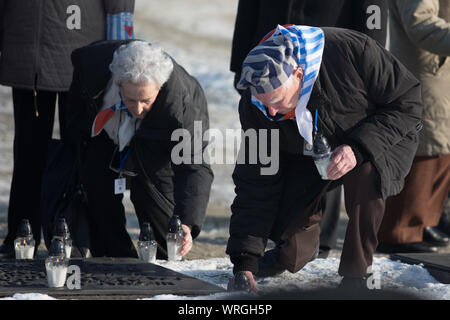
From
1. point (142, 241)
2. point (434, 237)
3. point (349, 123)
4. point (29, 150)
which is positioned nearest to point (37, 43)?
point (29, 150)

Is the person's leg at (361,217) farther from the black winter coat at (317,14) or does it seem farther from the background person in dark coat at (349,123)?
the black winter coat at (317,14)

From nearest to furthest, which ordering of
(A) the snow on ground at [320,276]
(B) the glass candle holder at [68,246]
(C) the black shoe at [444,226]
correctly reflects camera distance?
(A) the snow on ground at [320,276]
(B) the glass candle holder at [68,246]
(C) the black shoe at [444,226]

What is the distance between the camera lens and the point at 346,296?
377 centimetres

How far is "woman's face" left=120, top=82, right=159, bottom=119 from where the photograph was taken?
4906 millimetres

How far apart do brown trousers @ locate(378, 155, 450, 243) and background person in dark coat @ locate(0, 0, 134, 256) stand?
192cm

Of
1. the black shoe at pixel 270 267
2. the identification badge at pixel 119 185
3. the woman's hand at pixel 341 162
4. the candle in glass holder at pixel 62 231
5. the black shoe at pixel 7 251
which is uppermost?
the woman's hand at pixel 341 162

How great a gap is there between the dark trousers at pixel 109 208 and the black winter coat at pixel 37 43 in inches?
17.7

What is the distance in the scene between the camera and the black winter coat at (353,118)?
4340mm

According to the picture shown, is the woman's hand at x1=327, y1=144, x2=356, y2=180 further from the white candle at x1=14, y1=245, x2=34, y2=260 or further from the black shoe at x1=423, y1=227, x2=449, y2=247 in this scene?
the black shoe at x1=423, y1=227, x2=449, y2=247

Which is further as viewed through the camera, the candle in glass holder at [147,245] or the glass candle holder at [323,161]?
the candle in glass holder at [147,245]

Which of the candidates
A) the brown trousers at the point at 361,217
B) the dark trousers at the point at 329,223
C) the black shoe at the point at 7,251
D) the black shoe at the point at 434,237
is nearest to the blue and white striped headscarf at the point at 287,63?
the brown trousers at the point at 361,217

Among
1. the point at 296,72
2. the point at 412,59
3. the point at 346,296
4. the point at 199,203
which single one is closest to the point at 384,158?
the point at 296,72

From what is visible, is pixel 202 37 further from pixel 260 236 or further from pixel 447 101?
pixel 260 236

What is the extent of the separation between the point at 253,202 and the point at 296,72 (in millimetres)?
715
